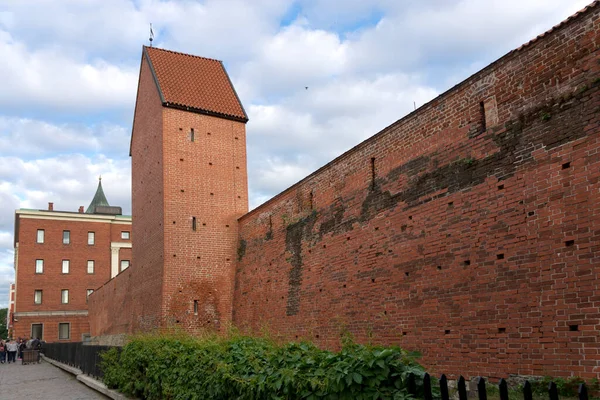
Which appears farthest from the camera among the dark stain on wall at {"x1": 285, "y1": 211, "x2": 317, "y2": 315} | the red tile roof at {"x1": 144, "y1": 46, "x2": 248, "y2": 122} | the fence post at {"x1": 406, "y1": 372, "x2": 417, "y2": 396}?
the red tile roof at {"x1": 144, "y1": 46, "x2": 248, "y2": 122}

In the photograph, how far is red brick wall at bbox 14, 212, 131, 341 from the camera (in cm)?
4384

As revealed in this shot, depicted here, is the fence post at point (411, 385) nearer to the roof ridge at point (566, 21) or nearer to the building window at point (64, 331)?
the roof ridge at point (566, 21)

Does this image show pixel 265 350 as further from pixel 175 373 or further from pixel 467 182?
pixel 467 182

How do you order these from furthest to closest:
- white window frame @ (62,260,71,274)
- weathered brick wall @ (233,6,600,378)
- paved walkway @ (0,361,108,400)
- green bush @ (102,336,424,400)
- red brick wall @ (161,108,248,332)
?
white window frame @ (62,260,71,274)
red brick wall @ (161,108,248,332)
paved walkway @ (0,361,108,400)
weathered brick wall @ (233,6,600,378)
green bush @ (102,336,424,400)

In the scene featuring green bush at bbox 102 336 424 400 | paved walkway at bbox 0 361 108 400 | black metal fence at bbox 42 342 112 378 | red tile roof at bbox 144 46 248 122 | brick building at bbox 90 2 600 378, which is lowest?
paved walkway at bbox 0 361 108 400

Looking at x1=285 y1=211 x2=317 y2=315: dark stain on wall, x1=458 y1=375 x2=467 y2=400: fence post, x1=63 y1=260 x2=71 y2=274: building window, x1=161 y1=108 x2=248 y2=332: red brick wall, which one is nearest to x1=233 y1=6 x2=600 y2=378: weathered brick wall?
x1=285 y1=211 x2=317 y2=315: dark stain on wall

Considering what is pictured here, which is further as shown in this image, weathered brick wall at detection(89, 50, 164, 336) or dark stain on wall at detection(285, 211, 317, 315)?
weathered brick wall at detection(89, 50, 164, 336)

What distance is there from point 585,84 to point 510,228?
2288mm

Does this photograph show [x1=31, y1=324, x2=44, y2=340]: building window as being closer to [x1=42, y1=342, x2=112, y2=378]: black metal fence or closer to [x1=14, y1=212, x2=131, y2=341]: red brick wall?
[x1=14, y1=212, x2=131, y2=341]: red brick wall

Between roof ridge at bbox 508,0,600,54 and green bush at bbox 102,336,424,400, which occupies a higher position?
roof ridge at bbox 508,0,600,54

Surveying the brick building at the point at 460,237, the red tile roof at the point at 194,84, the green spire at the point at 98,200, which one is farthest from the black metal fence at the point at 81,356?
the green spire at the point at 98,200

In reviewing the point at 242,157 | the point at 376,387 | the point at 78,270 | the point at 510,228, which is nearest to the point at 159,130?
the point at 242,157

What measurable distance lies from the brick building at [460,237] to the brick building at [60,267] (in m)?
30.2

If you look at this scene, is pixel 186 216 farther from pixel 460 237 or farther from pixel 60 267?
pixel 60 267
